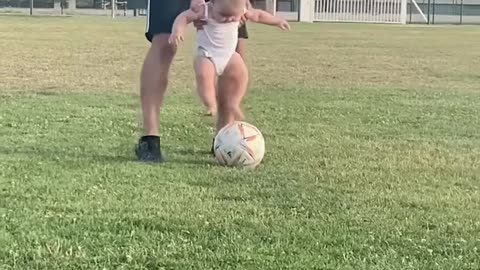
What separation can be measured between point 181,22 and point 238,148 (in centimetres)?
74

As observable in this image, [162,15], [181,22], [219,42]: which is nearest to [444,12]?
[219,42]

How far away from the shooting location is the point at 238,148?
465 centimetres

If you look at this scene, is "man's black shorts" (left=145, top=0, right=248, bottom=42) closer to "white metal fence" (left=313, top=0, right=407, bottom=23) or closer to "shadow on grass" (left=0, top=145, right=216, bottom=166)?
"shadow on grass" (left=0, top=145, right=216, bottom=166)

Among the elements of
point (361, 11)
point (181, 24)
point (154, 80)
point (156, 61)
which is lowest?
point (361, 11)

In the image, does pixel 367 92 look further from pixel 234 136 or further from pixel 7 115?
pixel 234 136

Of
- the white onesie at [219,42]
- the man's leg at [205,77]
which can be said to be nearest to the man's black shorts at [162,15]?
the white onesie at [219,42]

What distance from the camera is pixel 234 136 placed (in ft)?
15.8

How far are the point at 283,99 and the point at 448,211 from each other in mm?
4669

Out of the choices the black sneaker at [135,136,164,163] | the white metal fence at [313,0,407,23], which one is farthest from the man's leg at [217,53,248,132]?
the white metal fence at [313,0,407,23]

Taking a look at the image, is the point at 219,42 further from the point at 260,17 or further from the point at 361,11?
the point at 361,11

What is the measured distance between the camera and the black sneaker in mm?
4789

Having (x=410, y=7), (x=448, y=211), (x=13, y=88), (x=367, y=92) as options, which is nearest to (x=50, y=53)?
(x=13, y=88)

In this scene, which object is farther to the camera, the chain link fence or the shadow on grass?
the chain link fence

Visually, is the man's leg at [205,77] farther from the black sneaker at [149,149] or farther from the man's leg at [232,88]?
the black sneaker at [149,149]
